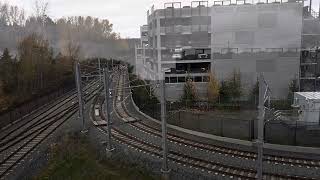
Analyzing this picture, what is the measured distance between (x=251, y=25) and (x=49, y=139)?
73.0 feet

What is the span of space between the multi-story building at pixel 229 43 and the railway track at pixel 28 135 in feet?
37.9

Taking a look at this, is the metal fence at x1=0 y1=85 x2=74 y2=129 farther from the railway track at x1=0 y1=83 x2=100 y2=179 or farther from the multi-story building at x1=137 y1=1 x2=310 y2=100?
the multi-story building at x1=137 y1=1 x2=310 y2=100

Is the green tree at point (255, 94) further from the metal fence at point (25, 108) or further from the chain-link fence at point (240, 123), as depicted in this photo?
the metal fence at point (25, 108)

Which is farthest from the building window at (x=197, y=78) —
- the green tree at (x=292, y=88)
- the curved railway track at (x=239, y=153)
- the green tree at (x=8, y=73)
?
the green tree at (x=8, y=73)

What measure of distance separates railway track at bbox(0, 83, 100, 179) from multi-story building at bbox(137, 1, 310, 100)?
37.9 feet

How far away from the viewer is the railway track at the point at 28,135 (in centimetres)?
1895

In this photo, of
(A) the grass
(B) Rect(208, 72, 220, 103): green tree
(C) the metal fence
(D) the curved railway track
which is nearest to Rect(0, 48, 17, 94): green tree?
(C) the metal fence

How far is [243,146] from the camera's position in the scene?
1969 centimetres

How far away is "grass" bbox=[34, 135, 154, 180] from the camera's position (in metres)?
15.1

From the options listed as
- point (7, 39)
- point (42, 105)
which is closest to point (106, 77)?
point (42, 105)

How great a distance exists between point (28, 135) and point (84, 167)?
919 centimetres

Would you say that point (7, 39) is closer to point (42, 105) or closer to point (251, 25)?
point (42, 105)

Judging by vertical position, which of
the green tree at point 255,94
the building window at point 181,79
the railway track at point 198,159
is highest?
the building window at point 181,79

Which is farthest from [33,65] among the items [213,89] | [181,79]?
[213,89]
